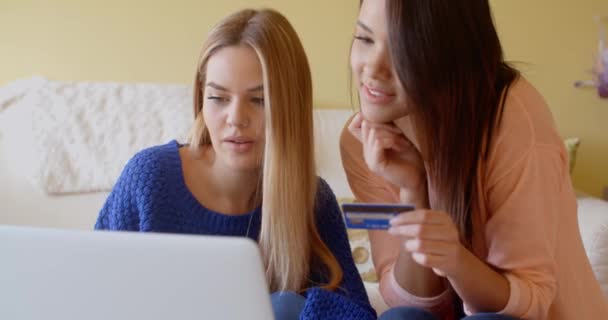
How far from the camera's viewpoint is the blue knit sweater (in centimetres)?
109

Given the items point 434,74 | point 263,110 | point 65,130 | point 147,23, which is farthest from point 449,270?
point 147,23

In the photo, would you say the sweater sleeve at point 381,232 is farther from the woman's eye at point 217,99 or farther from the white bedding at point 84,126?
the white bedding at point 84,126

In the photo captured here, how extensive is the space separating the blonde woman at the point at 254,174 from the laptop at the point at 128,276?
0.51 metres

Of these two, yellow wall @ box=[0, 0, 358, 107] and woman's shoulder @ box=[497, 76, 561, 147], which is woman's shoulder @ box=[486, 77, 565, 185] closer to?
woman's shoulder @ box=[497, 76, 561, 147]

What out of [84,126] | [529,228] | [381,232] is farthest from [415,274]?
[84,126]

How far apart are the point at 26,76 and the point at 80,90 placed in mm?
287

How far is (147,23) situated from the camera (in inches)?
79.4

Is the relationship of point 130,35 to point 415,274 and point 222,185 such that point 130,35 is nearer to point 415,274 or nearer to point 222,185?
point 222,185

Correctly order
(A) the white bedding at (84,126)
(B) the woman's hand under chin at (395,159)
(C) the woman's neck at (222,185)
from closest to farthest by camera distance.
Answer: (B) the woman's hand under chin at (395,159) < (C) the woman's neck at (222,185) < (A) the white bedding at (84,126)

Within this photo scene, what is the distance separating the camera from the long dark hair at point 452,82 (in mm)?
892

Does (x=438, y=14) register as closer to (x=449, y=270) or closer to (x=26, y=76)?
(x=449, y=270)

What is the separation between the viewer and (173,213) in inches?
43.6

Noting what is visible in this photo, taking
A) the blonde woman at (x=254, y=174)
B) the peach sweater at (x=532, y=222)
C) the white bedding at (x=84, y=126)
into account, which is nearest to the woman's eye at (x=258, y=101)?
the blonde woman at (x=254, y=174)

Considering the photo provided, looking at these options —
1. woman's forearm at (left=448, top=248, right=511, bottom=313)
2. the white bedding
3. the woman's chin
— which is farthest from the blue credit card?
the white bedding
